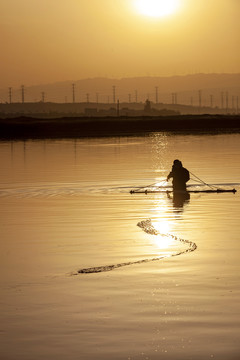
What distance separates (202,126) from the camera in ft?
645

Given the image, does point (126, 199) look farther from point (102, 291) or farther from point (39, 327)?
point (39, 327)

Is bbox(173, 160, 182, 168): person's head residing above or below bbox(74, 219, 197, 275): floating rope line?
above

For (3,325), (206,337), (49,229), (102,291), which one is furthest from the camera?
(49,229)

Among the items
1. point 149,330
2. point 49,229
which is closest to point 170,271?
point 149,330

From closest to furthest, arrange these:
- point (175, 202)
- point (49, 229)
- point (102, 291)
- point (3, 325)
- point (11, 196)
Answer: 1. point (3, 325)
2. point (102, 291)
3. point (49, 229)
4. point (175, 202)
5. point (11, 196)

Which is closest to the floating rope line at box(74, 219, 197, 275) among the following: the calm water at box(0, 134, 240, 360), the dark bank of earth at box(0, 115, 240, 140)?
the calm water at box(0, 134, 240, 360)

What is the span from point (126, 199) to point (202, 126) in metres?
162

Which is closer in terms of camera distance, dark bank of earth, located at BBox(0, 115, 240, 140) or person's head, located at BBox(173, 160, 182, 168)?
person's head, located at BBox(173, 160, 182, 168)

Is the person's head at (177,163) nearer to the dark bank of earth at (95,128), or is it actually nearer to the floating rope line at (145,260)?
the floating rope line at (145,260)

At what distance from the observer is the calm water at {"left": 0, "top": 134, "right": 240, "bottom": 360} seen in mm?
13439

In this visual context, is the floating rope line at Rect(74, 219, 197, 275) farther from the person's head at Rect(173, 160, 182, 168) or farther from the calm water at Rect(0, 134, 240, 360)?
the person's head at Rect(173, 160, 182, 168)

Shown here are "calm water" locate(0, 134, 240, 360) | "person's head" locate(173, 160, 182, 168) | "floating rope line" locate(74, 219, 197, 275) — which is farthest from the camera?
"person's head" locate(173, 160, 182, 168)

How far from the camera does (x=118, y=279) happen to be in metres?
18.1

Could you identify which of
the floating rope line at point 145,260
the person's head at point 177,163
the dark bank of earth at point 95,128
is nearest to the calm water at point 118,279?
the floating rope line at point 145,260
